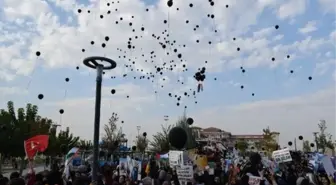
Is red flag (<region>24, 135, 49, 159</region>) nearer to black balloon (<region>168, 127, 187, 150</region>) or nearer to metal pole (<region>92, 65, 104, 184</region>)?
metal pole (<region>92, 65, 104, 184</region>)

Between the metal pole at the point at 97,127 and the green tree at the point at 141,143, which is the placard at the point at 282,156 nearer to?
the metal pole at the point at 97,127

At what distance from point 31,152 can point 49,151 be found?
3208 cm

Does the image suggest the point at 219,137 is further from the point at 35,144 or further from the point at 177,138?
the point at 35,144

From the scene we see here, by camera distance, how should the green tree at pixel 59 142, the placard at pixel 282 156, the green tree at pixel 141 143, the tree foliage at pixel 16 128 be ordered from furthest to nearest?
the green tree at pixel 141 143 → the green tree at pixel 59 142 → the tree foliage at pixel 16 128 → the placard at pixel 282 156

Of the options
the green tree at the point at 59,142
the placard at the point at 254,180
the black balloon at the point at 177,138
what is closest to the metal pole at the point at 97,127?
the placard at the point at 254,180

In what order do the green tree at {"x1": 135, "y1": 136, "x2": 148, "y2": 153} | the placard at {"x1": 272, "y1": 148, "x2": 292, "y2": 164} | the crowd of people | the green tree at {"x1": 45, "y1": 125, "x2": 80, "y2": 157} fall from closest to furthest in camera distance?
the crowd of people
the placard at {"x1": 272, "y1": 148, "x2": 292, "y2": 164}
the green tree at {"x1": 45, "y1": 125, "x2": 80, "y2": 157}
the green tree at {"x1": 135, "y1": 136, "x2": 148, "y2": 153}

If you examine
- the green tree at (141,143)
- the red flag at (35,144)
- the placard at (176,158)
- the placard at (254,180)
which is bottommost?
the placard at (254,180)

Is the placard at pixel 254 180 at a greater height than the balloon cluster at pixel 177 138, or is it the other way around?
the balloon cluster at pixel 177 138

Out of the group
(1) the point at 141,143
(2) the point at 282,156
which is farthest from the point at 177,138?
(1) the point at 141,143

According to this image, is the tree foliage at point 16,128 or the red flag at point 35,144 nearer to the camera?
the red flag at point 35,144

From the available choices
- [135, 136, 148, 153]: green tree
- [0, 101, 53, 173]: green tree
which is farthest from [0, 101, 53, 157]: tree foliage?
[135, 136, 148, 153]: green tree

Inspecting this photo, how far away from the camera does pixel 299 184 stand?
9.10 metres

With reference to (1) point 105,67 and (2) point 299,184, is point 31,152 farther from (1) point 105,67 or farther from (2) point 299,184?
(2) point 299,184

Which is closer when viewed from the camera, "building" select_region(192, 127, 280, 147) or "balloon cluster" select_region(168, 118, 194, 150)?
"balloon cluster" select_region(168, 118, 194, 150)
